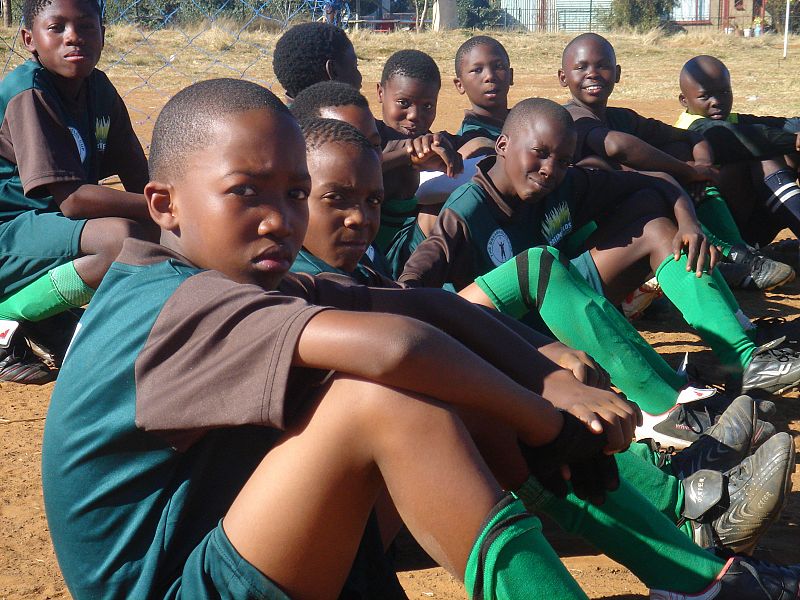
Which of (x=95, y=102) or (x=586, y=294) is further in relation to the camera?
(x=95, y=102)

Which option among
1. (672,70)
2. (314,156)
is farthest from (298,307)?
(672,70)

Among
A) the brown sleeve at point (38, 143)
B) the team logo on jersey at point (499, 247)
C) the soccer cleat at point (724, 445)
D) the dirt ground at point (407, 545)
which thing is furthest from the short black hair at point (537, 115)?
the brown sleeve at point (38, 143)

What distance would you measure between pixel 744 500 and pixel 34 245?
291 centimetres

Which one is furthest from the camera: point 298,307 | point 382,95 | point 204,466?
point 382,95

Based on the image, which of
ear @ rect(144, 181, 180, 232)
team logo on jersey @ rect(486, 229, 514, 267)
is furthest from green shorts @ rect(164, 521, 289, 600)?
team logo on jersey @ rect(486, 229, 514, 267)

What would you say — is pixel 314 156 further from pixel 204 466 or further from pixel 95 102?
pixel 95 102

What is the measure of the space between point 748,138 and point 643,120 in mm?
567

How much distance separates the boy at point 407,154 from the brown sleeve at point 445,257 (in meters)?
0.28

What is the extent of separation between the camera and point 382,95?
5102 millimetres

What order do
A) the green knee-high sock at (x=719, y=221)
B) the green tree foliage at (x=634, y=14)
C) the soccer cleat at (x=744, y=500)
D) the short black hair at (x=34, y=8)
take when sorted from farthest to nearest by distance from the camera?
the green tree foliage at (x=634, y=14) < the green knee-high sock at (x=719, y=221) < the short black hair at (x=34, y=8) < the soccer cleat at (x=744, y=500)

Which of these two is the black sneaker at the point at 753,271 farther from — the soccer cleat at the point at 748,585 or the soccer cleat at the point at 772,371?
the soccer cleat at the point at 748,585

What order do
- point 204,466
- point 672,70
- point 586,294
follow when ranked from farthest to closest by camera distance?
1. point 672,70
2. point 586,294
3. point 204,466

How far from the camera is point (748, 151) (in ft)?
18.2

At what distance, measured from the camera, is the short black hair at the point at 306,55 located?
4758 mm
